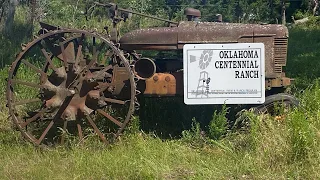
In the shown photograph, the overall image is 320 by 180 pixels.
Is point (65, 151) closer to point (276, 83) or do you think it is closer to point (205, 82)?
point (205, 82)

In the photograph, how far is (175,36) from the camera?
604 cm

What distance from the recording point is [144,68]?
6066 millimetres

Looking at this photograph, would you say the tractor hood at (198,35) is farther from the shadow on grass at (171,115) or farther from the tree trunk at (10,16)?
the tree trunk at (10,16)

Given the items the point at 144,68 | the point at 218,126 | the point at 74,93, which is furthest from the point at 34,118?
the point at 218,126

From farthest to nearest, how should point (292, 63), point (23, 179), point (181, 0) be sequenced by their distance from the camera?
point (181, 0) < point (292, 63) < point (23, 179)

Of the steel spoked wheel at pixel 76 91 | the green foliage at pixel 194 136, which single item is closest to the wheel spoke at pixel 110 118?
the steel spoked wheel at pixel 76 91

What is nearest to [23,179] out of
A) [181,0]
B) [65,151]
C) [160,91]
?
[65,151]

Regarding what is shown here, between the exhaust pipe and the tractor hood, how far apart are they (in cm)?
19

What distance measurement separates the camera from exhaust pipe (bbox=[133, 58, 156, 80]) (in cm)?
601

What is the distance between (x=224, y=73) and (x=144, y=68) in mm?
979

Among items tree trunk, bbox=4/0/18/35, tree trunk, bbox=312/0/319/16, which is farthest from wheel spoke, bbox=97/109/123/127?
tree trunk, bbox=312/0/319/16

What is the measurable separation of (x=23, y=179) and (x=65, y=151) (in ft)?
2.54

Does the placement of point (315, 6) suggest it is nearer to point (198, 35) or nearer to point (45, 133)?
point (198, 35)

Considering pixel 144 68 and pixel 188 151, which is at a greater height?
pixel 144 68
